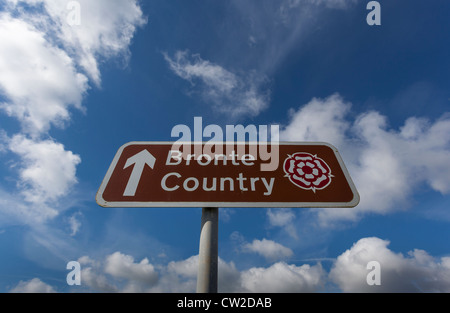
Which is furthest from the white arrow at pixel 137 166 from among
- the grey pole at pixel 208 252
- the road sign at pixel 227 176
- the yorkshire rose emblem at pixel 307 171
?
the yorkshire rose emblem at pixel 307 171

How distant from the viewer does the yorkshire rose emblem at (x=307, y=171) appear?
2.21 meters

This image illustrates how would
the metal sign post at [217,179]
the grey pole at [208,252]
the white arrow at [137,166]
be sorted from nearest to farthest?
the grey pole at [208,252]
the metal sign post at [217,179]
the white arrow at [137,166]

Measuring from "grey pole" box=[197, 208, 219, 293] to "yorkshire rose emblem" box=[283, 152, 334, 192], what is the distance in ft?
3.08

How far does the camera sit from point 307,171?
7.64 ft

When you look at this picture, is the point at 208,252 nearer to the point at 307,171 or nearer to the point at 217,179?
the point at 217,179

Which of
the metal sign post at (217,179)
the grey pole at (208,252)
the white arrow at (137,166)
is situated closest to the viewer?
the grey pole at (208,252)

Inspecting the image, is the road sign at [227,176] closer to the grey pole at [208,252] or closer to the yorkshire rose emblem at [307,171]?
the yorkshire rose emblem at [307,171]

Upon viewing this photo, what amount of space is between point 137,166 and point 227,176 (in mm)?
1072

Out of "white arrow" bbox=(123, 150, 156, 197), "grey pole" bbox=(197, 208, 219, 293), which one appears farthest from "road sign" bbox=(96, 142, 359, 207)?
"grey pole" bbox=(197, 208, 219, 293)

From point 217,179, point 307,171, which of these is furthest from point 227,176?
point 307,171

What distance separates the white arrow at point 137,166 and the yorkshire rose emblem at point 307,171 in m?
1.62
